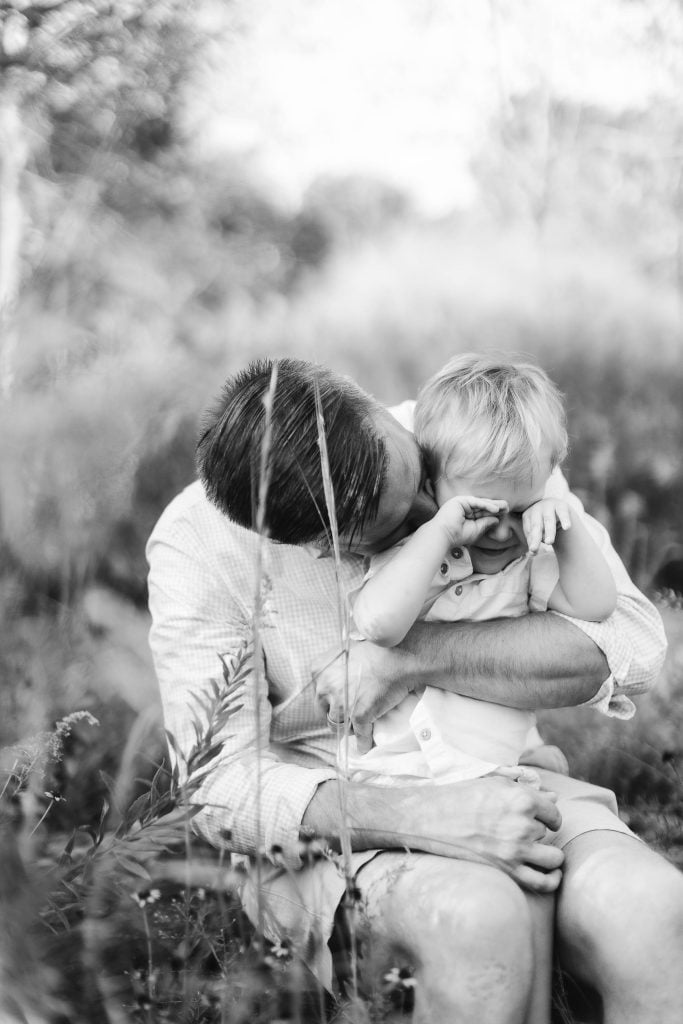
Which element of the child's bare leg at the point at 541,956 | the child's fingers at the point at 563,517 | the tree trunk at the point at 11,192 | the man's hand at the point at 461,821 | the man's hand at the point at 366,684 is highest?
the tree trunk at the point at 11,192

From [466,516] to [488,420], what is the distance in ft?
0.54

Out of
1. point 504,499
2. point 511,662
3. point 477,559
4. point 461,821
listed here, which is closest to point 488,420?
point 504,499

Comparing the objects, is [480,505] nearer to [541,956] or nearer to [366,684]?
[366,684]

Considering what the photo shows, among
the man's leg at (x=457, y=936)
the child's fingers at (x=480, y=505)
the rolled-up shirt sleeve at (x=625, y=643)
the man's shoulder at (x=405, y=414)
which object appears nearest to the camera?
the man's leg at (x=457, y=936)

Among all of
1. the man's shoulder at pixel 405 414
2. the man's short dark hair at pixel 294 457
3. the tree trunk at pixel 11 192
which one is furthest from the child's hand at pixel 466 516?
the tree trunk at pixel 11 192

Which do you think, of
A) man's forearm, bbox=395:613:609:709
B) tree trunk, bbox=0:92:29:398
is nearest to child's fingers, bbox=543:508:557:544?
man's forearm, bbox=395:613:609:709

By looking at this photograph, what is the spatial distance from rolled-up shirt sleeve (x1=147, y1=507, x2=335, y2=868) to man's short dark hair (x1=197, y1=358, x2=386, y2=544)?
0.74ft

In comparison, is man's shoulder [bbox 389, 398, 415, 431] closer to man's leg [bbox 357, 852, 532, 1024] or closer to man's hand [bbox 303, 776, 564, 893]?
man's hand [bbox 303, 776, 564, 893]

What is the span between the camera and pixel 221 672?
1847 mm

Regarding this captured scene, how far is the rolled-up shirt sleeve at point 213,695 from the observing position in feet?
5.67

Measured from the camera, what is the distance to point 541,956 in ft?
5.24

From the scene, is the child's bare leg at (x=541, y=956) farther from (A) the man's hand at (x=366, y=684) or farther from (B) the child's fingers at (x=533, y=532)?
(B) the child's fingers at (x=533, y=532)

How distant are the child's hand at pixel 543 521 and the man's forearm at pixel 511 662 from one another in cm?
19

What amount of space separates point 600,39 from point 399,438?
3747mm
